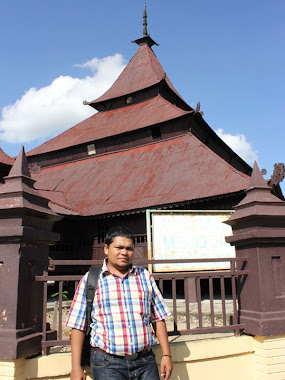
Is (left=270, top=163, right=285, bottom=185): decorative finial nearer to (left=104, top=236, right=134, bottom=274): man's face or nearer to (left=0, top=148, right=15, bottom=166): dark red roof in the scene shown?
(left=104, top=236, right=134, bottom=274): man's face

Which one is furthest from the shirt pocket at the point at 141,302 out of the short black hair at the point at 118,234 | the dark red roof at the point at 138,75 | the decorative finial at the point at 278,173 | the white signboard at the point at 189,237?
the dark red roof at the point at 138,75

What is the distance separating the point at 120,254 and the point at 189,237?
654 cm

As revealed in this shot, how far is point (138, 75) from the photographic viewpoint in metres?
20.8

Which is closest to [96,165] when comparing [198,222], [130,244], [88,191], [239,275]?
[88,191]

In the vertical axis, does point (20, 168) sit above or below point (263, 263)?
above

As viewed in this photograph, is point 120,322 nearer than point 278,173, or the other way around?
point 120,322

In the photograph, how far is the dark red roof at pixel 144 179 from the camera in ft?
37.0

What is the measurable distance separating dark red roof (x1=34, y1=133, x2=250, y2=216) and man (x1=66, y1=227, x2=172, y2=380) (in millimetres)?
8176

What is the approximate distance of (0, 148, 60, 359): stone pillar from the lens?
3.01 m

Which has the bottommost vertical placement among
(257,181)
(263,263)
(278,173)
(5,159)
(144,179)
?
(263,263)

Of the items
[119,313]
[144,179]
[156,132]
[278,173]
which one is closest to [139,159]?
[156,132]

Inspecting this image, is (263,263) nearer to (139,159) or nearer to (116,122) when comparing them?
(139,159)

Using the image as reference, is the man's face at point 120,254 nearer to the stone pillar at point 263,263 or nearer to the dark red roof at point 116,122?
the stone pillar at point 263,263

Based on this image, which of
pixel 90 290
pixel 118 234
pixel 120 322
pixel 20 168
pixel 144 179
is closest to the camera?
pixel 120 322
